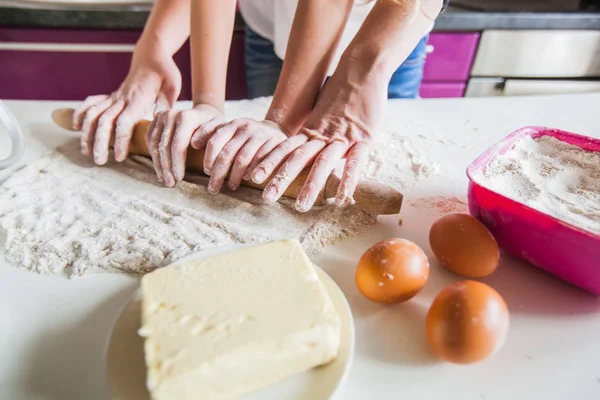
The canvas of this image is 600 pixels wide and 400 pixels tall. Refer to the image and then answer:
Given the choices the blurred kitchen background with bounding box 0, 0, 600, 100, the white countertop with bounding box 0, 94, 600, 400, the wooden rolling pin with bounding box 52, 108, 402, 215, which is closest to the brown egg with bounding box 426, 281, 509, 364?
the white countertop with bounding box 0, 94, 600, 400

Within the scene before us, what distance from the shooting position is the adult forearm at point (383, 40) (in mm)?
950

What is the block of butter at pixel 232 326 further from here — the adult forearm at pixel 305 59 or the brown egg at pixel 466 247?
the adult forearm at pixel 305 59

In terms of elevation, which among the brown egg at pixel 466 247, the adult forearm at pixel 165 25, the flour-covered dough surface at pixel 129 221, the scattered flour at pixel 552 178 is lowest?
the flour-covered dough surface at pixel 129 221

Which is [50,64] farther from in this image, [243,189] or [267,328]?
[267,328]

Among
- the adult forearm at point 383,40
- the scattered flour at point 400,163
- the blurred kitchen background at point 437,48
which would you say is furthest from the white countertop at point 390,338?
the blurred kitchen background at point 437,48

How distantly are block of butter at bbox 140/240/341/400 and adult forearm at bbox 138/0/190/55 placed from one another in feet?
2.86

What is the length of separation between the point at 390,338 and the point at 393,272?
3.4 inches

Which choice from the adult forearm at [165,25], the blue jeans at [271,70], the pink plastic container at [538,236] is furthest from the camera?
the blue jeans at [271,70]

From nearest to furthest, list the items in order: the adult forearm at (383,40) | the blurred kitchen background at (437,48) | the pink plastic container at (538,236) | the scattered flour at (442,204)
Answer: the pink plastic container at (538,236)
the scattered flour at (442,204)
the adult forearm at (383,40)
the blurred kitchen background at (437,48)

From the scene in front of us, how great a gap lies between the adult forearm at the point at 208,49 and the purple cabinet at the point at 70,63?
0.69 metres

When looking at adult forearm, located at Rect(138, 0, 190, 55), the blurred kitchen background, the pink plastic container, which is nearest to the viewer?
the pink plastic container

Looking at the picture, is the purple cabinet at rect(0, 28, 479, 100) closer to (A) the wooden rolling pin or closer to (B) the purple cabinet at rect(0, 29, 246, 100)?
(B) the purple cabinet at rect(0, 29, 246, 100)

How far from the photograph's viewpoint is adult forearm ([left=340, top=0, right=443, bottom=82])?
3.12 feet

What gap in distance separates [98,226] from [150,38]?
0.67 meters
